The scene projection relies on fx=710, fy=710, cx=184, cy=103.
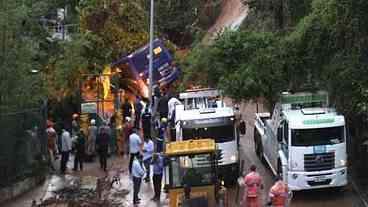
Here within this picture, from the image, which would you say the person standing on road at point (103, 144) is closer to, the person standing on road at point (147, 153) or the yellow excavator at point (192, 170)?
the person standing on road at point (147, 153)

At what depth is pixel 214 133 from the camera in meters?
23.0

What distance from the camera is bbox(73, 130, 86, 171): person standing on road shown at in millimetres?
25123

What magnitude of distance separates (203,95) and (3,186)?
7831 mm

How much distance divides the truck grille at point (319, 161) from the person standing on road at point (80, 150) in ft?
27.4

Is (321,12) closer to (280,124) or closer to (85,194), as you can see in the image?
(280,124)

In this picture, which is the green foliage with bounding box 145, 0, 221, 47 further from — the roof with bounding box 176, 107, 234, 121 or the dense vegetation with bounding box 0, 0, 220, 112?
the roof with bounding box 176, 107, 234, 121

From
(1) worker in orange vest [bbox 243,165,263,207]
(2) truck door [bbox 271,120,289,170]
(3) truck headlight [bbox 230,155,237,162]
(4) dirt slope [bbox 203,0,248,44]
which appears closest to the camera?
(1) worker in orange vest [bbox 243,165,263,207]

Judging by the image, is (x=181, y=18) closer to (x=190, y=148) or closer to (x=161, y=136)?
(x=161, y=136)

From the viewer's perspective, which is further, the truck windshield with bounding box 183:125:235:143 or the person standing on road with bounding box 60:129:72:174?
the person standing on road with bounding box 60:129:72:174

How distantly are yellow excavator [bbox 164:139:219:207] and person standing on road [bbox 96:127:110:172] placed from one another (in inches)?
250

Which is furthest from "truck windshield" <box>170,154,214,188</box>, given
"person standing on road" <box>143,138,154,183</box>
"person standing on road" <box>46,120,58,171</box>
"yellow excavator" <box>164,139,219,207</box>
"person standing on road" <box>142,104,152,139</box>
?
"person standing on road" <box>142,104,152,139</box>

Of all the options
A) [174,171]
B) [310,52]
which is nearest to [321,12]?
[310,52]

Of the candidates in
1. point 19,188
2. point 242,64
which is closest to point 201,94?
point 242,64

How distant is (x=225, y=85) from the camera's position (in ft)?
79.6
